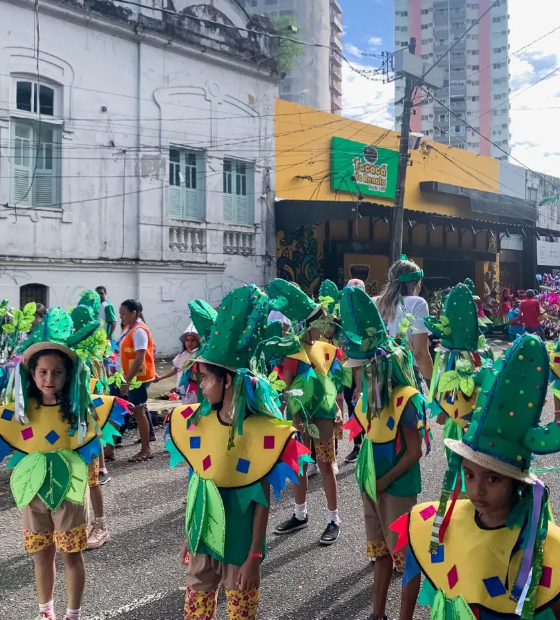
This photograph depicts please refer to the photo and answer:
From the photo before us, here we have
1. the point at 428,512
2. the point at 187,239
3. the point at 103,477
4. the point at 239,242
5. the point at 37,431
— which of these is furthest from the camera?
the point at 239,242

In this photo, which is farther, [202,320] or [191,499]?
[202,320]

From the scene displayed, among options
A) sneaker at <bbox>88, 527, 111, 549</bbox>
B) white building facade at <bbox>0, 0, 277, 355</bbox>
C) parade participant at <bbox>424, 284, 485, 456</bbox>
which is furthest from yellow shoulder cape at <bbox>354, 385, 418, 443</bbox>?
white building facade at <bbox>0, 0, 277, 355</bbox>

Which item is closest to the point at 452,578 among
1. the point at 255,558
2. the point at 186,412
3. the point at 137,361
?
the point at 255,558

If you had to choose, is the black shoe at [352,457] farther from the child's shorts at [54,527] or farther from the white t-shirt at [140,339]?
the child's shorts at [54,527]

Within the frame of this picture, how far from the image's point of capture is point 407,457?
335cm

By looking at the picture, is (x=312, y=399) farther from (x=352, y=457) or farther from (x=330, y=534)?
(x=352, y=457)

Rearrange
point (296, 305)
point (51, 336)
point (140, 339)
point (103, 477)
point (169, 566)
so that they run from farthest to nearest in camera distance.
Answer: point (140, 339) < point (103, 477) < point (296, 305) < point (169, 566) < point (51, 336)

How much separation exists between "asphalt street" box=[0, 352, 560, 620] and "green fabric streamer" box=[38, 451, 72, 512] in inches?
34.3

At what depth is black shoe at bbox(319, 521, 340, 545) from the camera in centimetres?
451

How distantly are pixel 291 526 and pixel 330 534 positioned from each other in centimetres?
34

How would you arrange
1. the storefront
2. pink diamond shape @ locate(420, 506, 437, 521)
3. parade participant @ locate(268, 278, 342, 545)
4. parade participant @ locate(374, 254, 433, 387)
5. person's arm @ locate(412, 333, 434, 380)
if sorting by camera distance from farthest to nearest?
1. the storefront
2. parade participant @ locate(374, 254, 433, 387)
3. person's arm @ locate(412, 333, 434, 380)
4. parade participant @ locate(268, 278, 342, 545)
5. pink diamond shape @ locate(420, 506, 437, 521)

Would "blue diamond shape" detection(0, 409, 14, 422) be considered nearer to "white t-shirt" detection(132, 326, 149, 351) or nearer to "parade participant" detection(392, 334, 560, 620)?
"parade participant" detection(392, 334, 560, 620)

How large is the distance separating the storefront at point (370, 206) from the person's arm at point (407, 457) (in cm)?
1289

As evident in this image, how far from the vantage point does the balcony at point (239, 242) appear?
634 inches
